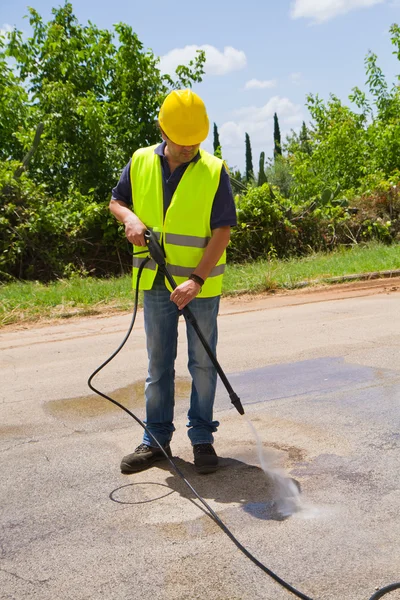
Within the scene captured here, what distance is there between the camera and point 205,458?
13.8 ft

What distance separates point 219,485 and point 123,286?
8054mm

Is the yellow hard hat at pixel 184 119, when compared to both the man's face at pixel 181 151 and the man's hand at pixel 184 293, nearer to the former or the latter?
the man's face at pixel 181 151

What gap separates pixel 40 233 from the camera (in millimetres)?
14000

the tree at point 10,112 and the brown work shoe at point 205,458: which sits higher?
the tree at point 10,112

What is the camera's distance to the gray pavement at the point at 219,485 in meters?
3.07

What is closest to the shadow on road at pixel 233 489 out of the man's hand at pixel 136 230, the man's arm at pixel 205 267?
the man's arm at pixel 205 267

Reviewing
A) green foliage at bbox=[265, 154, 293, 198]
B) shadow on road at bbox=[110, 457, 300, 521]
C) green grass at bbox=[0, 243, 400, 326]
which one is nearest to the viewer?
shadow on road at bbox=[110, 457, 300, 521]

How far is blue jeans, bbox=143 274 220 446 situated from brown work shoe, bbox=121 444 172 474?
4cm

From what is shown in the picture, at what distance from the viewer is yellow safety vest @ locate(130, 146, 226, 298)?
4043 millimetres

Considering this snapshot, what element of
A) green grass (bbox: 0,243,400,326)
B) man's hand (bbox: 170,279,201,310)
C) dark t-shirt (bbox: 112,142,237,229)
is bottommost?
green grass (bbox: 0,243,400,326)

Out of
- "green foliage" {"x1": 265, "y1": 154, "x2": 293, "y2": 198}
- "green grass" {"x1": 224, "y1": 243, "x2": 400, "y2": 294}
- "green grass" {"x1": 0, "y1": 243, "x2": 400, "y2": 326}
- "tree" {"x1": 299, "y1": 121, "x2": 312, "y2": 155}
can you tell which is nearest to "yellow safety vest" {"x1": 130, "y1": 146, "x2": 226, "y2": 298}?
"green grass" {"x1": 0, "y1": 243, "x2": 400, "y2": 326}

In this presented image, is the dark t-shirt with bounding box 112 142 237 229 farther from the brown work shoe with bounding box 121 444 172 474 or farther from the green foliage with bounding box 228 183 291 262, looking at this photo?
the green foliage with bounding box 228 183 291 262

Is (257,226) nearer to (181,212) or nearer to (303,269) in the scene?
(303,269)

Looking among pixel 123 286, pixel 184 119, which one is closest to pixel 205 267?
pixel 184 119
